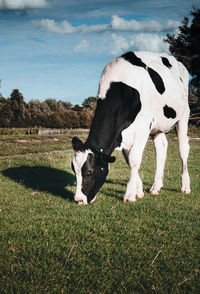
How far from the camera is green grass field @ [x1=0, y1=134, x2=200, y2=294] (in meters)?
2.95

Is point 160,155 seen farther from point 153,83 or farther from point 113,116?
point 113,116

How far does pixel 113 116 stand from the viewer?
19.0ft

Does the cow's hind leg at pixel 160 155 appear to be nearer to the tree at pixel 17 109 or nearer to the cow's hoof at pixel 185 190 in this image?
the cow's hoof at pixel 185 190

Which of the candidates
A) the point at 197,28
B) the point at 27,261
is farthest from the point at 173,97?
the point at 197,28

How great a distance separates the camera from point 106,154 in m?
5.61

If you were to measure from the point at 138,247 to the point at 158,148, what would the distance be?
13.6 ft

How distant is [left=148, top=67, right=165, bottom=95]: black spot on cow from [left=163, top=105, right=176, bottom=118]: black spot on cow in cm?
39

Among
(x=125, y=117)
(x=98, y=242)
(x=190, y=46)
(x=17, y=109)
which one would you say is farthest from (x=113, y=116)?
(x=17, y=109)

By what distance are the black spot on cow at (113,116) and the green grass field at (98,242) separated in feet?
3.77

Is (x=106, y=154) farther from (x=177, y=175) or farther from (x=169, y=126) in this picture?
(x=177, y=175)

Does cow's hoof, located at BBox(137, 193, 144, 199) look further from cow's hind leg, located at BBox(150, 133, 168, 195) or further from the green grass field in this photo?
cow's hind leg, located at BBox(150, 133, 168, 195)

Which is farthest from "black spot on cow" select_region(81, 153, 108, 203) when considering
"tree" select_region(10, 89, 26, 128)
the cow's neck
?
"tree" select_region(10, 89, 26, 128)

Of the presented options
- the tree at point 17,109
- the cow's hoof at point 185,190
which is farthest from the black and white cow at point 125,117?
the tree at point 17,109

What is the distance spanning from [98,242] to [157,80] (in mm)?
3869
